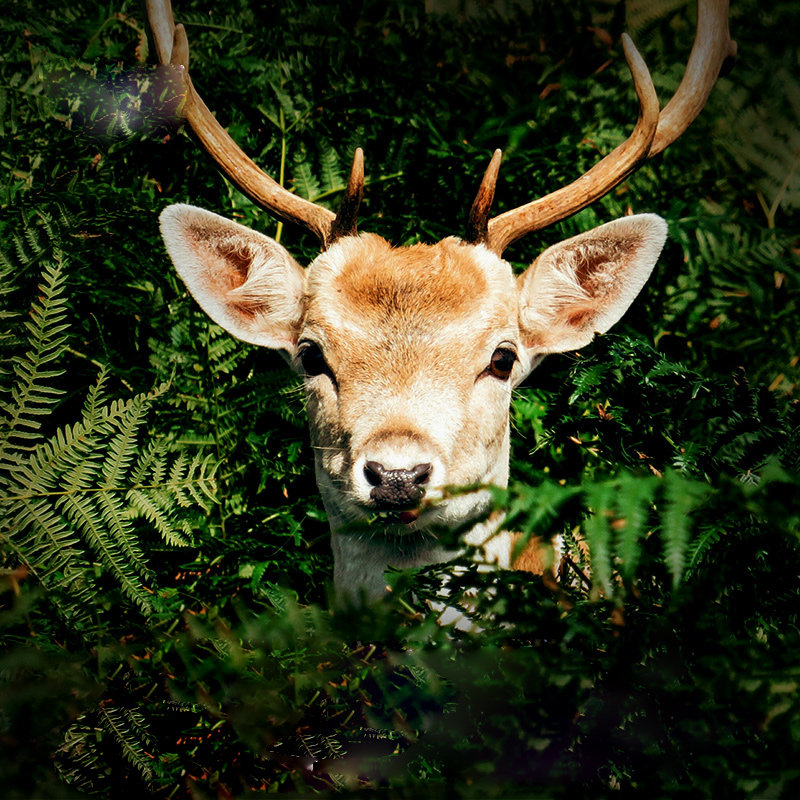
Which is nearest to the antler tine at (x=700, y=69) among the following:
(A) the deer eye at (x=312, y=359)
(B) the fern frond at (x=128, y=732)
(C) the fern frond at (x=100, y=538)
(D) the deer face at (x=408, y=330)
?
(D) the deer face at (x=408, y=330)

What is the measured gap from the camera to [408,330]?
264 centimetres

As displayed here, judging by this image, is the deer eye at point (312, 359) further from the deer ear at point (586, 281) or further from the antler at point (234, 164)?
the deer ear at point (586, 281)

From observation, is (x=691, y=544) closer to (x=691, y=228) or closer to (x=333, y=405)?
(x=333, y=405)

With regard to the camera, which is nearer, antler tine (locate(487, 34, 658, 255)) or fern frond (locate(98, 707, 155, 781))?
fern frond (locate(98, 707, 155, 781))

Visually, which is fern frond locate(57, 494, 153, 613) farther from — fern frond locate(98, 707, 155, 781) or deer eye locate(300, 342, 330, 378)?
deer eye locate(300, 342, 330, 378)

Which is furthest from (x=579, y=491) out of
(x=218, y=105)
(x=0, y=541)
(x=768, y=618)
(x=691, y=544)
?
(x=218, y=105)

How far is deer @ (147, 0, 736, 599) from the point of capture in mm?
2547

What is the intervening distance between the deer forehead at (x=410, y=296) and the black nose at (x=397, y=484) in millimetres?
602

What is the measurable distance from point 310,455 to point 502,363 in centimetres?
139

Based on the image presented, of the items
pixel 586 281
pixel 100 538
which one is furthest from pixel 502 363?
pixel 100 538

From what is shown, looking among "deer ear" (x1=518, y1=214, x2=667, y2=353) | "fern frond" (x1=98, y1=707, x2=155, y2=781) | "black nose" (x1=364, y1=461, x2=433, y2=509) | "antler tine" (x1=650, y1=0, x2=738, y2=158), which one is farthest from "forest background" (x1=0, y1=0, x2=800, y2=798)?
"antler tine" (x1=650, y1=0, x2=738, y2=158)

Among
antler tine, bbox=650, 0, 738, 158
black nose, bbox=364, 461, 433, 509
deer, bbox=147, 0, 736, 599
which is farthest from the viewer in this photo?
antler tine, bbox=650, 0, 738, 158

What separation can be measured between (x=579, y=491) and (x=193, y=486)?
6.33ft

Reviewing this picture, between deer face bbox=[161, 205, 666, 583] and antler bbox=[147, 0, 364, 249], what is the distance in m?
0.13
